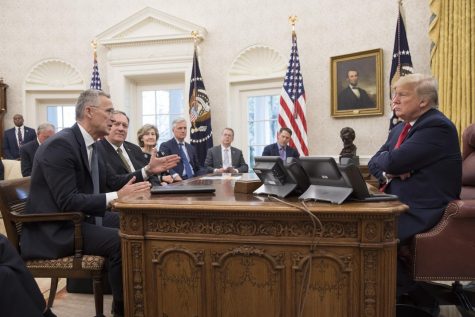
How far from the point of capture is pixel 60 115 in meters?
8.36

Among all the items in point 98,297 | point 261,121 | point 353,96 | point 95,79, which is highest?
point 95,79

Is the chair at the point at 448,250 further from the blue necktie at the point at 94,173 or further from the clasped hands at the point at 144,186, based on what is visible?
the blue necktie at the point at 94,173

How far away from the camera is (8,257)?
1480 mm

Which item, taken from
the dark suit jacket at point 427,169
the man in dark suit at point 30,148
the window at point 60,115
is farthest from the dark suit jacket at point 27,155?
the dark suit jacket at point 427,169

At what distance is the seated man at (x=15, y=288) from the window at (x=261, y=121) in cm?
608

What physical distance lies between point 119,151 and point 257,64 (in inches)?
162

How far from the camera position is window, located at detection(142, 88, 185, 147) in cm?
793

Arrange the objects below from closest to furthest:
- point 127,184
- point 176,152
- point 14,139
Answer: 1. point 127,184
2. point 176,152
3. point 14,139

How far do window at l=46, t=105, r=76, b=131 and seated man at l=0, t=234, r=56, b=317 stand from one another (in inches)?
290

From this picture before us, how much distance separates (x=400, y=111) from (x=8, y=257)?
2.15 m

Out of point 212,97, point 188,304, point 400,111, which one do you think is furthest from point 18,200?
point 212,97

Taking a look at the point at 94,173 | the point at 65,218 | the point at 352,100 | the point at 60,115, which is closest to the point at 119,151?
the point at 94,173

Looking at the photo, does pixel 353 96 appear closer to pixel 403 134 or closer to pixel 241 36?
pixel 241 36

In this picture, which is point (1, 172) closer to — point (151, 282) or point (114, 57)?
point (114, 57)
